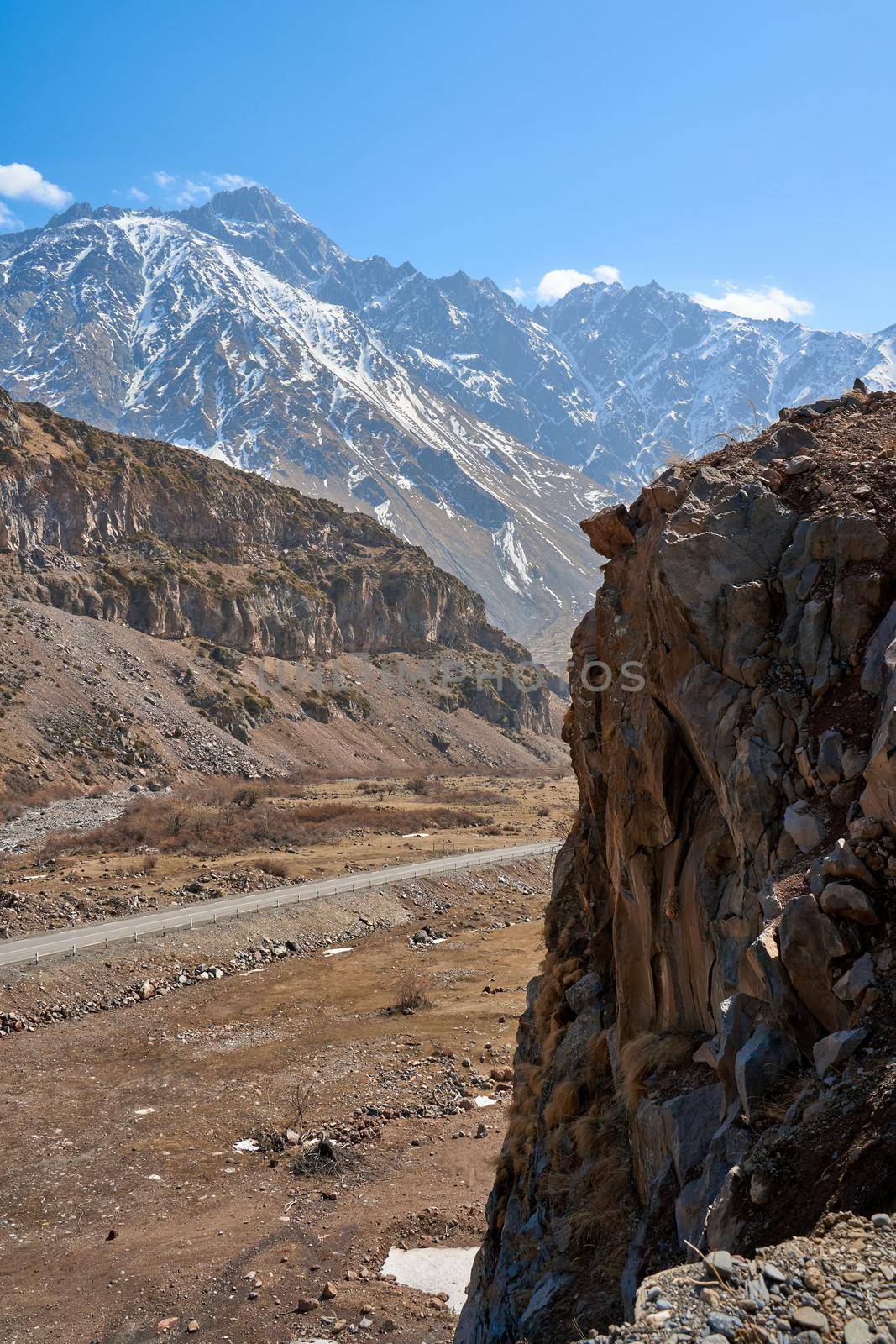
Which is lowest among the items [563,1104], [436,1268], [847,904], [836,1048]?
[436,1268]

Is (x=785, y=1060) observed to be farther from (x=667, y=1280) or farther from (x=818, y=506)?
(x=818, y=506)

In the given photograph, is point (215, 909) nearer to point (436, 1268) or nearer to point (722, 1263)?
point (436, 1268)

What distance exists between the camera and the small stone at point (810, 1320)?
520cm

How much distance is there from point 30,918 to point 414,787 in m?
54.1

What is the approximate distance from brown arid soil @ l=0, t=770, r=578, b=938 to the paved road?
1129mm

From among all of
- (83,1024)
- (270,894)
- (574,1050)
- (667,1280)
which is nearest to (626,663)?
(574,1050)

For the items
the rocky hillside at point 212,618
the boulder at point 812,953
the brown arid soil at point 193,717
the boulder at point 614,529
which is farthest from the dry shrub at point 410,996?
the rocky hillside at point 212,618

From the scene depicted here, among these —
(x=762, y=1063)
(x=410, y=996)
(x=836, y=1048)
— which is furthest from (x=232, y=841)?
(x=836, y=1048)

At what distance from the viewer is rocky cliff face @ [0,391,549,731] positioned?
101250 millimetres

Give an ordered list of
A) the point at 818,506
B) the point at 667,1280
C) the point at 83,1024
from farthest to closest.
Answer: the point at 83,1024 < the point at 818,506 < the point at 667,1280

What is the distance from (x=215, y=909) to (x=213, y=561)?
89.9 metres

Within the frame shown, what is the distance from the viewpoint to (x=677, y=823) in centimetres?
1099

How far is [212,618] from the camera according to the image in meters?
112

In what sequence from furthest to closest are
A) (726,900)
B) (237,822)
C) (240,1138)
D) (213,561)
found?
1. (213,561)
2. (237,822)
3. (240,1138)
4. (726,900)
